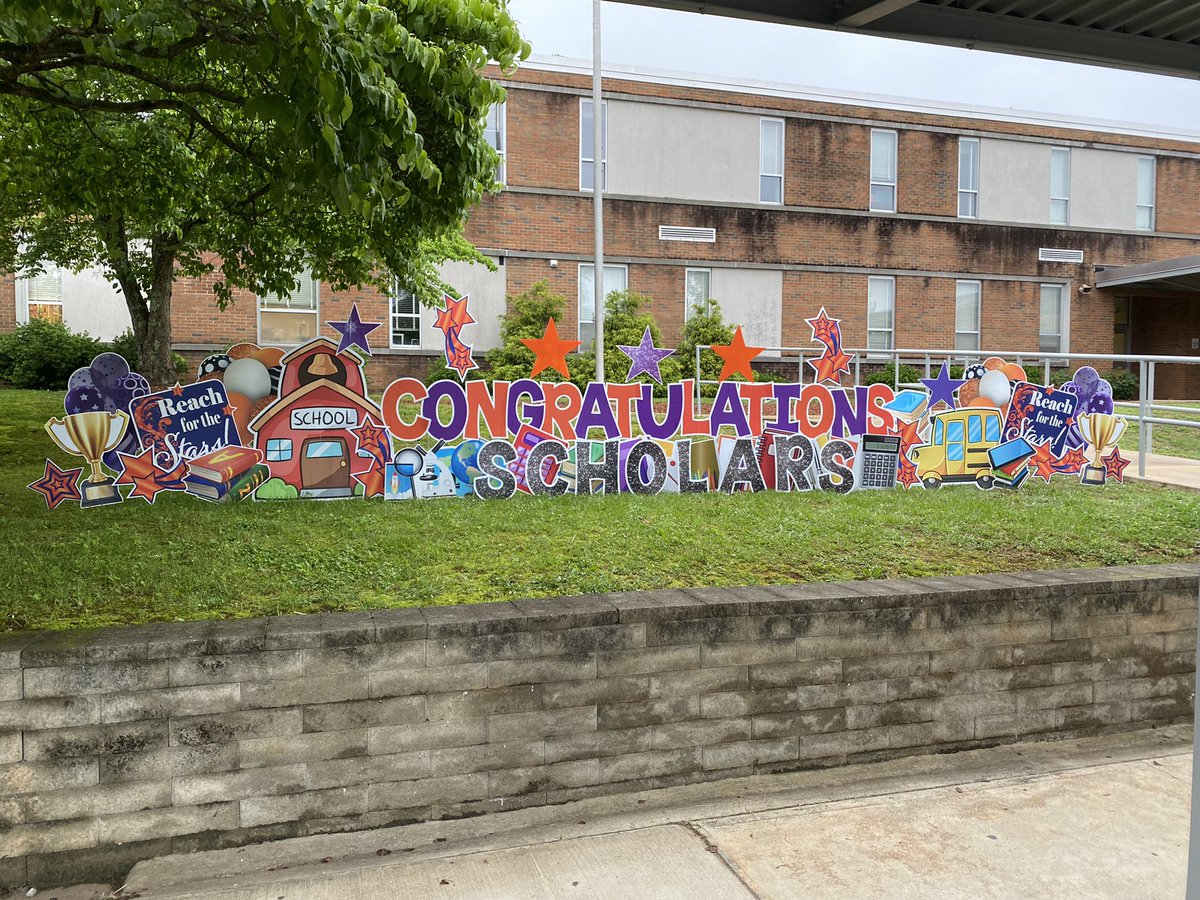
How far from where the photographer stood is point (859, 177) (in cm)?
2456

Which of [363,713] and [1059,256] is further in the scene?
[1059,256]

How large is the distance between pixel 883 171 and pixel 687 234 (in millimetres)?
5982

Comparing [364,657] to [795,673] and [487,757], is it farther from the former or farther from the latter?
[795,673]

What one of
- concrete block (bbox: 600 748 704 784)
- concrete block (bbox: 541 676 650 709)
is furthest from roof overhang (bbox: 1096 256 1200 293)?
concrete block (bbox: 541 676 650 709)

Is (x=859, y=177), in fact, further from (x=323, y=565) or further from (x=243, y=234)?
(x=323, y=565)

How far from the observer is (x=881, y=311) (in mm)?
24891

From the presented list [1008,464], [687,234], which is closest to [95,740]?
[1008,464]

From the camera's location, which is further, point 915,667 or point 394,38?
point 915,667

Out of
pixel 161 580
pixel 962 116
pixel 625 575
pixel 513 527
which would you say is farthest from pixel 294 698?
pixel 962 116

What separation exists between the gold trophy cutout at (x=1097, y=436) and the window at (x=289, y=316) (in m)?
15.5

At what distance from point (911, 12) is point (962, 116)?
22.1m

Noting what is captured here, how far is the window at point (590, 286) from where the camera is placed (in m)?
22.3

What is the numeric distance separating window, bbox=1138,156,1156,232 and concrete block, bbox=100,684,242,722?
30.2 metres

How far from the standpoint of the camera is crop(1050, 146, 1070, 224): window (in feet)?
87.2
